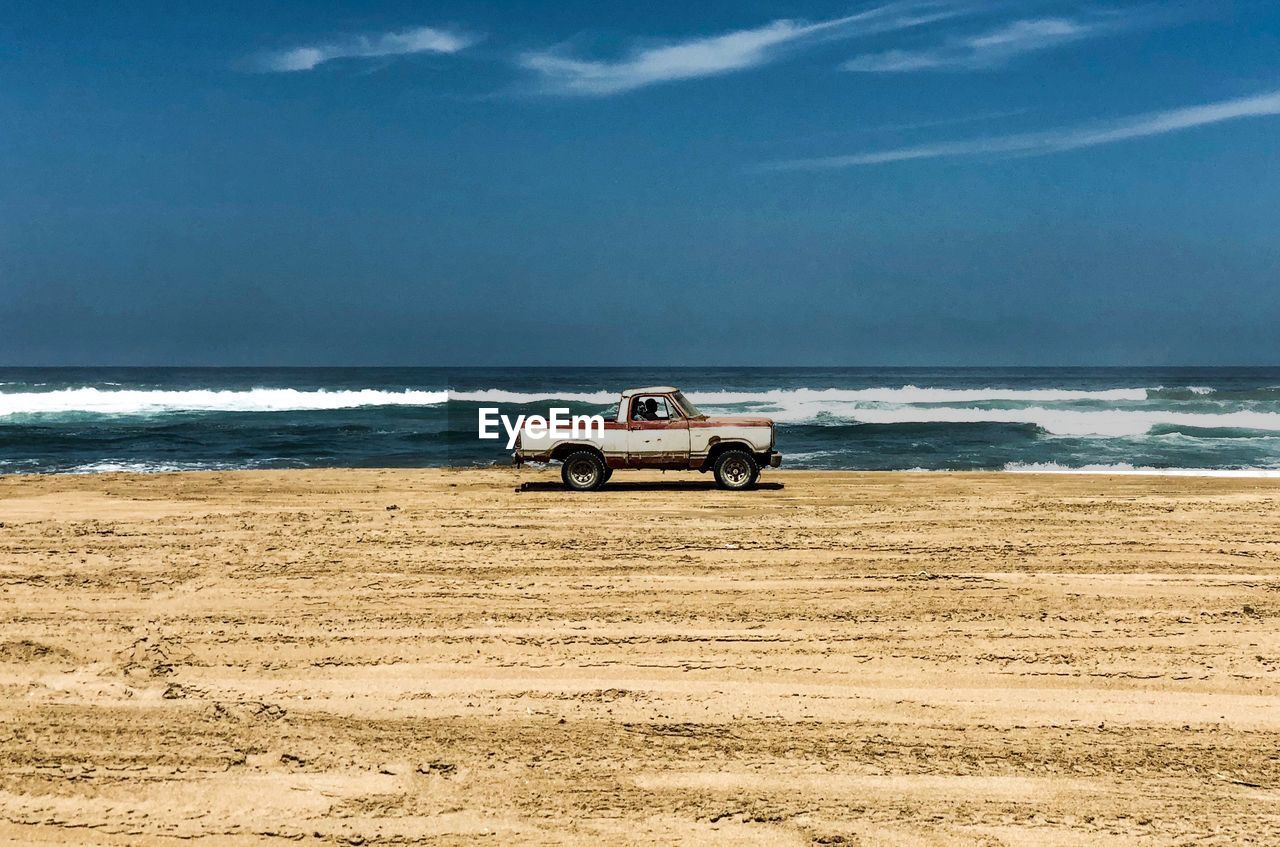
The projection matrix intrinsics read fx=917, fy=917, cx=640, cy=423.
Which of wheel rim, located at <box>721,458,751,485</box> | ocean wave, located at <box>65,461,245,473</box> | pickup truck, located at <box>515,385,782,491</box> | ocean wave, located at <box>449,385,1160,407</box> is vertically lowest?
ocean wave, located at <box>65,461,245,473</box>

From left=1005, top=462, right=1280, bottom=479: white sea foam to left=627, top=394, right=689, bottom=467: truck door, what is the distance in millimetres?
8826

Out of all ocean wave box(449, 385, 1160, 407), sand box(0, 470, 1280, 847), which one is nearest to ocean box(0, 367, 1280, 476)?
ocean wave box(449, 385, 1160, 407)

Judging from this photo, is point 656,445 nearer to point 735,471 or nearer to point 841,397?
point 735,471

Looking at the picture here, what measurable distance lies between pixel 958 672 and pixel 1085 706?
0.83 metres

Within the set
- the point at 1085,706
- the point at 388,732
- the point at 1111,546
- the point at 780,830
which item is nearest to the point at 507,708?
the point at 388,732

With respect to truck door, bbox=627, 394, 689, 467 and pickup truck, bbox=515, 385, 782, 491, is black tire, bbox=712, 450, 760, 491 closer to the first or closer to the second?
pickup truck, bbox=515, 385, 782, 491

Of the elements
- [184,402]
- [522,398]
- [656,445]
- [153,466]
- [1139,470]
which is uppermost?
[184,402]

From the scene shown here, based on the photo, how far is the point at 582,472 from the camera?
49.2 feet

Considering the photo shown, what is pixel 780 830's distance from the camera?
4469 millimetres

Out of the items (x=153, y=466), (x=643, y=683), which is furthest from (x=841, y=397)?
(x=643, y=683)

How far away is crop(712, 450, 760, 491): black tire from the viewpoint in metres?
14.9

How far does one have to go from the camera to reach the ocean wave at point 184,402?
46.7 metres

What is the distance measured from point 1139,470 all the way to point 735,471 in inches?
421

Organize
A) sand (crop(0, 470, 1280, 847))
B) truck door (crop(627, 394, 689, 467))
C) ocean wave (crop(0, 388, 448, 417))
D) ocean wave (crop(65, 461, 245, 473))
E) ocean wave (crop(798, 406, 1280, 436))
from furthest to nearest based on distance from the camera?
1. ocean wave (crop(0, 388, 448, 417))
2. ocean wave (crop(798, 406, 1280, 436))
3. ocean wave (crop(65, 461, 245, 473))
4. truck door (crop(627, 394, 689, 467))
5. sand (crop(0, 470, 1280, 847))
